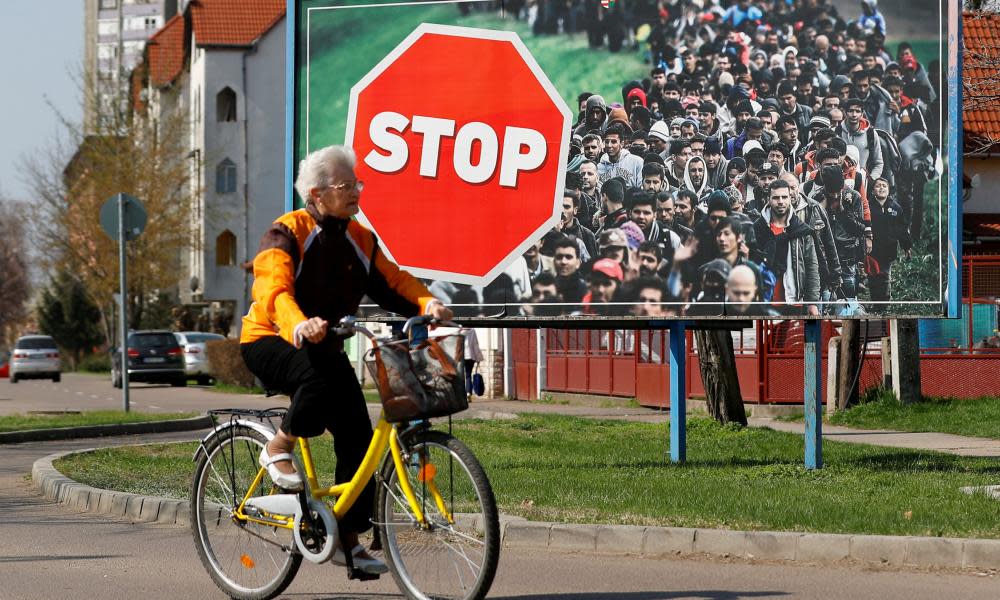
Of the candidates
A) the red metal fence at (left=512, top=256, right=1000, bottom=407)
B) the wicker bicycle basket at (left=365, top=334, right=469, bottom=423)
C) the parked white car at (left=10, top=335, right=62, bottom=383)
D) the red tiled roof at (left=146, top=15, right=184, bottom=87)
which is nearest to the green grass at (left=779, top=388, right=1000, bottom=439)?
the red metal fence at (left=512, top=256, right=1000, bottom=407)

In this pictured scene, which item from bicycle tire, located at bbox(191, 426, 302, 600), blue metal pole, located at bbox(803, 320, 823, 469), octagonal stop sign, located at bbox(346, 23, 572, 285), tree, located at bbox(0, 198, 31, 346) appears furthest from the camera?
tree, located at bbox(0, 198, 31, 346)

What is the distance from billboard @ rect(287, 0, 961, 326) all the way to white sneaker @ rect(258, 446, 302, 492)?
5.74 meters

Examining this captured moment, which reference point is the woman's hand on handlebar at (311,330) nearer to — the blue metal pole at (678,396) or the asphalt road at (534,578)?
the asphalt road at (534,578)

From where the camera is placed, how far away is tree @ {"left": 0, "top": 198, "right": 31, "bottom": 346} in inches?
4643

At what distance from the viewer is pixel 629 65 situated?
12133mm

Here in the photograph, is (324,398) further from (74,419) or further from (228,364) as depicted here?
(228,364)

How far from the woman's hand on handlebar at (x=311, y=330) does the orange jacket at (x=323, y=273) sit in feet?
1.03

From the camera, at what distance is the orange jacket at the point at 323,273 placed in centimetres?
620

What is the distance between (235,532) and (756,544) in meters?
2.72

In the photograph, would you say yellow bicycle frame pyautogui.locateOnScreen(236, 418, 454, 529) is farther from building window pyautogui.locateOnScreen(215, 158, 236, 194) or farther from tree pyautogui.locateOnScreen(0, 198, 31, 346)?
tree pyautogui.locateOnScreen(0, 198, 31, 346)

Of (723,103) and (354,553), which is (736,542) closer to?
(354,553)

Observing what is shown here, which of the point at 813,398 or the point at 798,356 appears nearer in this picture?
the point at 813,398

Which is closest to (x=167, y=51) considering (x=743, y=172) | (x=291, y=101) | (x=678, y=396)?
(x=291, y=101)

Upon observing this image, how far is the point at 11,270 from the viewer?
118562mm
